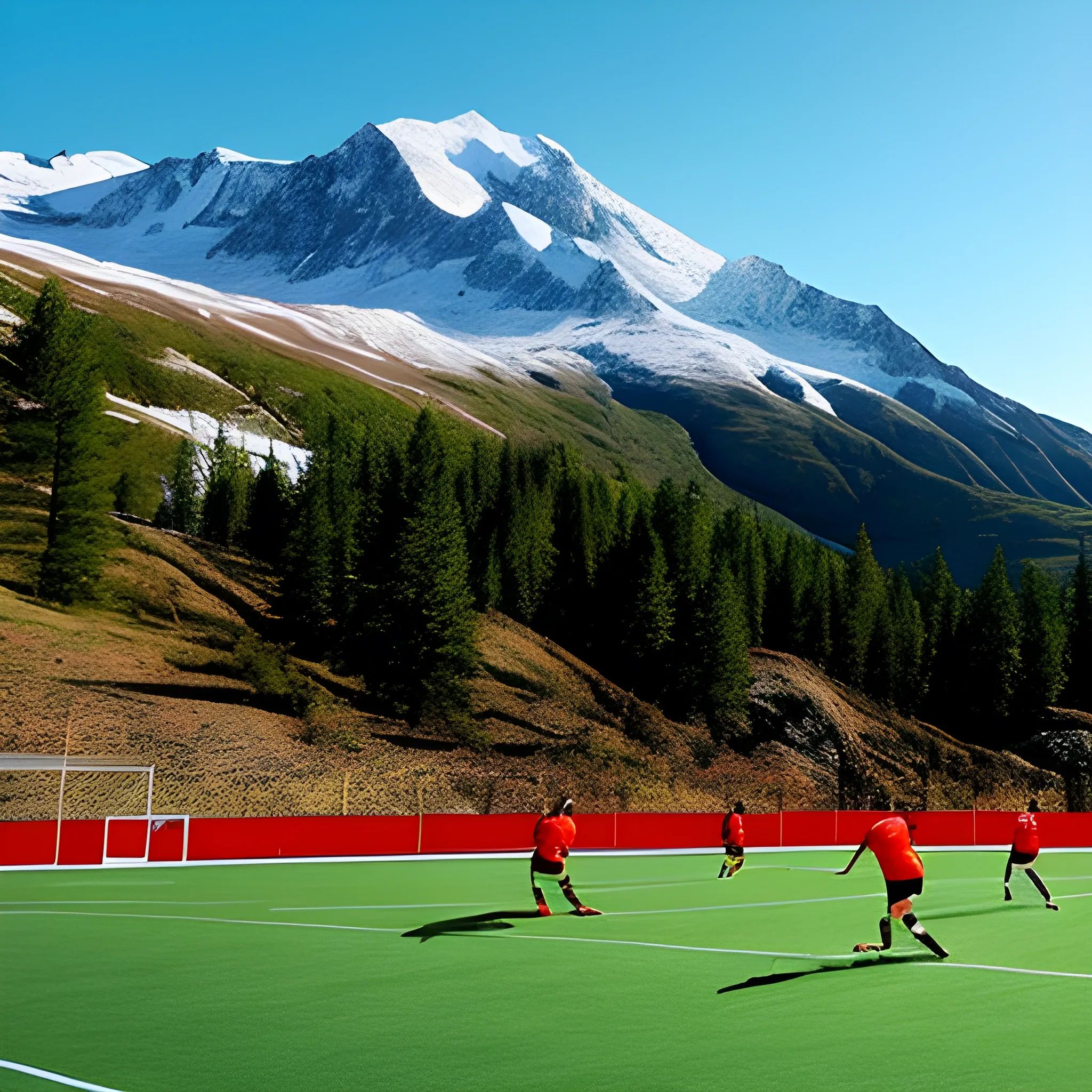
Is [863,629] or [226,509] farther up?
[226,509]

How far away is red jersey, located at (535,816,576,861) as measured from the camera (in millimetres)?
19094

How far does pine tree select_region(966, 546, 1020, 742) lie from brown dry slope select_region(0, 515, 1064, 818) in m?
15.0

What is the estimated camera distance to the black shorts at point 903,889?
13.4 meters

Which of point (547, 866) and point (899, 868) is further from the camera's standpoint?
point (547, 866)

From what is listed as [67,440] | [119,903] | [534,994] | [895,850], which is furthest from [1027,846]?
[67,440]

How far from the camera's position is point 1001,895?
2481cm

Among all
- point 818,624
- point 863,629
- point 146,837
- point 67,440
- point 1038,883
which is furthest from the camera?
point 863,629

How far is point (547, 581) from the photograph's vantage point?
3770 inches

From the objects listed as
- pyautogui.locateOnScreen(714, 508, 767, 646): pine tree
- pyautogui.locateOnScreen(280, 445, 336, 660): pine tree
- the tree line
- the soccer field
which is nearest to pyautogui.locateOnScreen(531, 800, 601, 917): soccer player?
the soccer field

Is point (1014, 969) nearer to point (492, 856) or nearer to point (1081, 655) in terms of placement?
point (492, 856)

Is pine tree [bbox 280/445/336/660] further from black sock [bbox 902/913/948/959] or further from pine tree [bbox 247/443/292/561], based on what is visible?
black sock [bbox 902/913/948/959]

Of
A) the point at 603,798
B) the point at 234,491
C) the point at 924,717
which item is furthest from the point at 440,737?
the point at 924,717

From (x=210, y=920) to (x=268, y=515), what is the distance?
73509 mm

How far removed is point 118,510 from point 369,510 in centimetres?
3468
